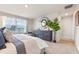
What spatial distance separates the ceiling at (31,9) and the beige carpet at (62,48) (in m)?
0.53

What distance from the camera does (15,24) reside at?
A: 1.72 metres

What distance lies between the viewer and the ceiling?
1547 millimetres

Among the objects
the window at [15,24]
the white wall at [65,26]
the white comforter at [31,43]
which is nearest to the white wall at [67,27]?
the white wall at [65,26]

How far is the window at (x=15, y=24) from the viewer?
1.66m

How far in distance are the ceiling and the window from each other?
0.28 feet

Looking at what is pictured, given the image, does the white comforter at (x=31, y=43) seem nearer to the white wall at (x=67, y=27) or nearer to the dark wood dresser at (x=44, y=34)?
the dark wood dresser at (x=44, y=34)

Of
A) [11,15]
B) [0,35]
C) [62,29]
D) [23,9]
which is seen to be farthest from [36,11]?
[0,35]

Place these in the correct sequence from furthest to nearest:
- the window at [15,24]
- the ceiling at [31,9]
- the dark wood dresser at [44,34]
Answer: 1. the dark wood dresser at [44,34]
2. the window at [15,24]
3. the ceiling at [31,9]

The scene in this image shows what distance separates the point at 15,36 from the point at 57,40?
714 millimetres

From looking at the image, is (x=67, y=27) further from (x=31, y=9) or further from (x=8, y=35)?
(x=8, y=35)

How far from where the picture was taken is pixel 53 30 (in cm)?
177

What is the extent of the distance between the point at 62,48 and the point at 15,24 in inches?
34.7

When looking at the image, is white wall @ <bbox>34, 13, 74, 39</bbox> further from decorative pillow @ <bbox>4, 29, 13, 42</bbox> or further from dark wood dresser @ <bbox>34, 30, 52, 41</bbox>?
decorative pillow @ <bbox>4, 29, 13, 42</bbox>

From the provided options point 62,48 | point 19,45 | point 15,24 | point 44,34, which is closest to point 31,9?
point 15,24
